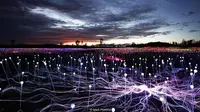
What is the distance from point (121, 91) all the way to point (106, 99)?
1.26 meters

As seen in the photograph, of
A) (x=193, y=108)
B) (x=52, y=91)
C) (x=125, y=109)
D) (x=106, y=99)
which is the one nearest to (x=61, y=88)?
(x=52, y=91)

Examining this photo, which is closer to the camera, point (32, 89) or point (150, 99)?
point (150, 99)

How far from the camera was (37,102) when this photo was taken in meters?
7.51

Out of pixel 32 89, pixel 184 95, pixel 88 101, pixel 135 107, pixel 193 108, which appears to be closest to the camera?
pixel 193 108

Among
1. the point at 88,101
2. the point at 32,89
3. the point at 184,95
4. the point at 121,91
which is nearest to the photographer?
the point at 88,101

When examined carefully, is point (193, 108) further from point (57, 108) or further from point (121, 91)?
point (57, 108)

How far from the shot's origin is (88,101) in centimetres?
746

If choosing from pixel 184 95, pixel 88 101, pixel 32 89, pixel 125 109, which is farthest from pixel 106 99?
pixel 32 89

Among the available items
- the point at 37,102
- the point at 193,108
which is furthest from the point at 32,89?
the point at 193,108

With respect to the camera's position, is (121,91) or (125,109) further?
(121,91)

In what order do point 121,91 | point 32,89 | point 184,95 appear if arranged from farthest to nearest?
point 32,89, point 121,91, point 184,95

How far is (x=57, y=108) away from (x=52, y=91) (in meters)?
2.24

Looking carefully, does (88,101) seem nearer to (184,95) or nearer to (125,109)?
(125,109)

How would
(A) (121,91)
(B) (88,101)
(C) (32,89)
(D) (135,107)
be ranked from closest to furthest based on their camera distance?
(D) (135,107) → (B) (88,101) → (A) (121,91) → (C) (32,89)
